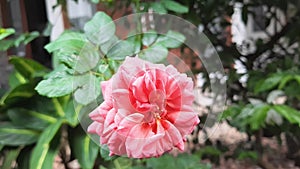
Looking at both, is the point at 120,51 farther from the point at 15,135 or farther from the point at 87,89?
the point at 15,135

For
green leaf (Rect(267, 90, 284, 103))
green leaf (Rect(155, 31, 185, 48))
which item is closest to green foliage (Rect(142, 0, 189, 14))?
green leaf (Rect(155, 31, 185, 48))

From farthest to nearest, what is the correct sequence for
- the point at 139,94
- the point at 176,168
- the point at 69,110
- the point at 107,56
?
the point at 69,110 → the point at 176,168 → the point at 107,56 → the point at 139,94

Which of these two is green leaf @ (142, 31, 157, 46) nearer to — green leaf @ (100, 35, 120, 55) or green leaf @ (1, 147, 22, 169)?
green leaf @ (100, 35, 120, 55)

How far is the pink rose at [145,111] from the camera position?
41 centimetres

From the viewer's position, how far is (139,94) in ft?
1.33

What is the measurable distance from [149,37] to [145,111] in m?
0.22

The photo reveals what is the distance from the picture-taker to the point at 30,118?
95 cm

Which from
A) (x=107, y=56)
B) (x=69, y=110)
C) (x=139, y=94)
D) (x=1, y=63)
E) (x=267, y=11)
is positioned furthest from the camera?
(x=267, y=11)

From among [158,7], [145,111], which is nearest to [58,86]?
[145,111]

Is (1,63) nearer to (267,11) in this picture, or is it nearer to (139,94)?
(139,94)

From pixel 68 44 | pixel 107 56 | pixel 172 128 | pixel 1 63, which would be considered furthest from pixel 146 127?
pixel 1 63

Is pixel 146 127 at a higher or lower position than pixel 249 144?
higher

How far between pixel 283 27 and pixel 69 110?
2.91 feet

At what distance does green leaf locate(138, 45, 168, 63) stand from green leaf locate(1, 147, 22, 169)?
21.2 inches
